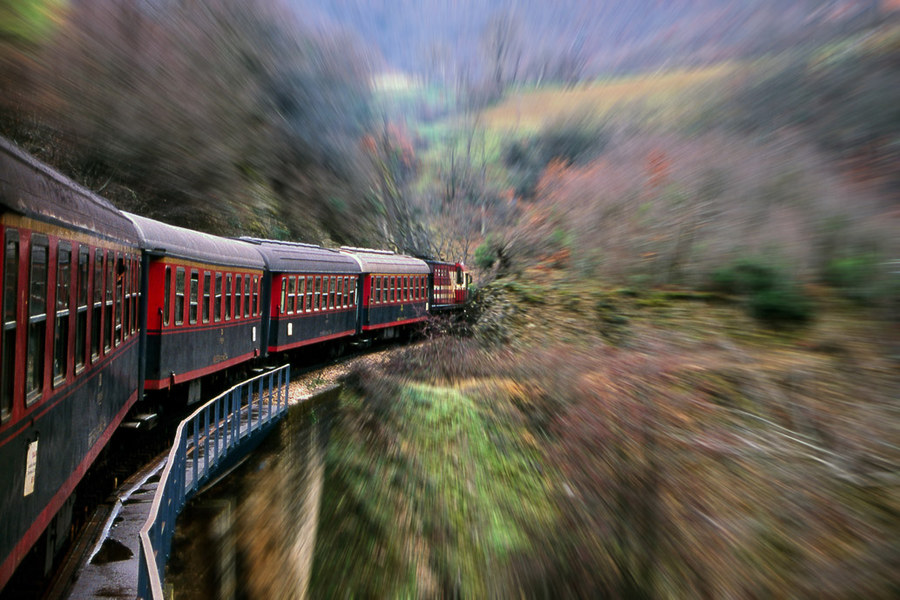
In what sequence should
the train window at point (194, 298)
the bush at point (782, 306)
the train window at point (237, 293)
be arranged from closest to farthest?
the bush at point (782, 306) → the train window at point (194, 298) → the train window at point (237, 293)

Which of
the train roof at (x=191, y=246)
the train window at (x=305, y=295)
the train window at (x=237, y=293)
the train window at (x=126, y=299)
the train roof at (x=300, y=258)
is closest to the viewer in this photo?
the train window at (x=126, y=299)

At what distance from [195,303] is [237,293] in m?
2.23

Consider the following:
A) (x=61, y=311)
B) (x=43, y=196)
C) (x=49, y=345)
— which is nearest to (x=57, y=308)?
(x=61, y=311)

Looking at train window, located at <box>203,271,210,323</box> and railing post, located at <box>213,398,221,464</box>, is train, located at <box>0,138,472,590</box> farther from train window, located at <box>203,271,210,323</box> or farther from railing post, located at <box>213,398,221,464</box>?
railing post, located at <box>213,398,221,464</box>

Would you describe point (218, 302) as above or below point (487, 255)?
below

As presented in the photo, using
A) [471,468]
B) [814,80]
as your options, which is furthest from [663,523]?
[814,80]

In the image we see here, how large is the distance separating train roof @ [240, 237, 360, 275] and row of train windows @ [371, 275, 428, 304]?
200 cm

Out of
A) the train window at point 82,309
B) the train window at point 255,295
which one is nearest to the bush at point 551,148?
the train window at point 255,295

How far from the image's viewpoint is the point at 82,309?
5.66m

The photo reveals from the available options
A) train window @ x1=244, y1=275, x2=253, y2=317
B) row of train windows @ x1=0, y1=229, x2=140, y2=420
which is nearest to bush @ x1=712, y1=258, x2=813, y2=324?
train window @ x1=244, y1=275, x2=253, y2=317

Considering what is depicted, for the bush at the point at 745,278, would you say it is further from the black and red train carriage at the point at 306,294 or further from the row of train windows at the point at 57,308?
the black and red train carriage at the point at 306,294

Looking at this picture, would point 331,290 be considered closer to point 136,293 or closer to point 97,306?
point 136,293

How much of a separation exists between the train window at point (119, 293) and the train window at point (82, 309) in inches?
63.3

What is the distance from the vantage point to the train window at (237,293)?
13352 millimetres
